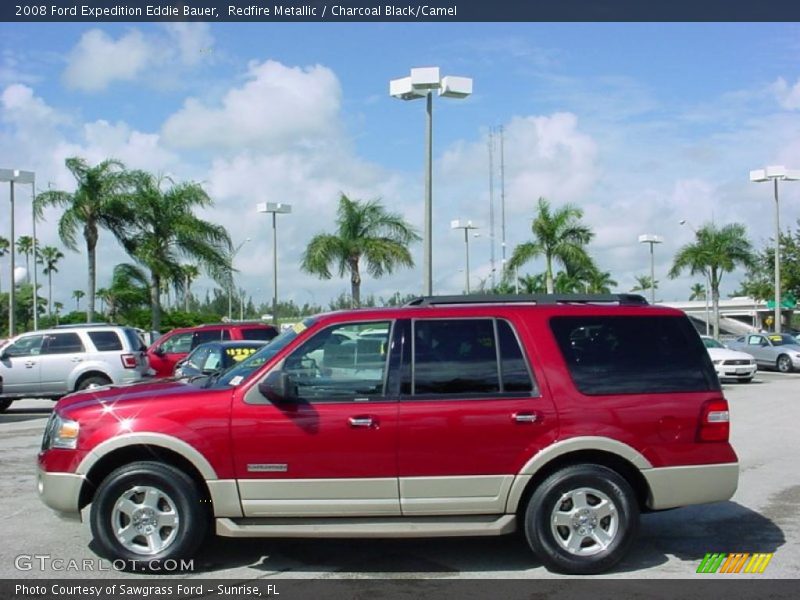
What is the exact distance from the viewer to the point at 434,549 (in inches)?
282

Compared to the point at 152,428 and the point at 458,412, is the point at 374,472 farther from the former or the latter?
the point at 152,428

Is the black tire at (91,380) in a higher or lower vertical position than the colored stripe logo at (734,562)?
higher

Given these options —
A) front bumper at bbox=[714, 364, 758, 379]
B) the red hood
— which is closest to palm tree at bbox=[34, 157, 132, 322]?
front bumper at bbox=[714, 364, 758, 379]

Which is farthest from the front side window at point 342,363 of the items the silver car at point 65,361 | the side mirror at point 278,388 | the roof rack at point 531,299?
the silver car at point 65,361

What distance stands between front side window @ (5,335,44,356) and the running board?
13.7m

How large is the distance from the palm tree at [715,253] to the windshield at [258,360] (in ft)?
137

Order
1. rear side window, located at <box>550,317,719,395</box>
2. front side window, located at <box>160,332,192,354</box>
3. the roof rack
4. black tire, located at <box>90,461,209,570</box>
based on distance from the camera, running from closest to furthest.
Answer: black tire, located at <box>90,461,209,570</box> < rear side window, located at <box>550,317,719,395</box> < the roof rack < front side window, located at <box>160,332,192,354</box>

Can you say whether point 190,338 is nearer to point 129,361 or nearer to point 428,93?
point 129,361

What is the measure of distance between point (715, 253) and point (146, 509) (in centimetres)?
4335

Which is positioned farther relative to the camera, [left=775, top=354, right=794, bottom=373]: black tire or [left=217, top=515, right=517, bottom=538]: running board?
[left=775, top=354, right=794, bottom=373]: black tire

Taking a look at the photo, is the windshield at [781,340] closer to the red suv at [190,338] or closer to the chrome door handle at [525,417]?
the red suv at [190,338]

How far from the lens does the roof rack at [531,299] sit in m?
6.91

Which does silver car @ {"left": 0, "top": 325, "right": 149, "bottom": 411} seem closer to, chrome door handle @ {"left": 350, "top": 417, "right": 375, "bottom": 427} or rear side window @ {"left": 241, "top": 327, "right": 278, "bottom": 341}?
rear side window @ {"left": 241, "top": 327, "right": 278, "bottom": 341}

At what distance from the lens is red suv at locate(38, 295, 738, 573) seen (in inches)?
247
